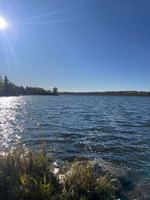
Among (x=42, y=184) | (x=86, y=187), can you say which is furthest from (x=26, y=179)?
(x=86, y=187)

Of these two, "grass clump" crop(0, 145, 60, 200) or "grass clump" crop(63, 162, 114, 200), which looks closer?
"grass clump" crop(0, 145, 60, 200)

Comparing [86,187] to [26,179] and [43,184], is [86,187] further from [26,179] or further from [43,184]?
[26,179]

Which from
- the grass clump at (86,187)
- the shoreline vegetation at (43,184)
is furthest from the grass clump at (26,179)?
the grass clump at (86,187)

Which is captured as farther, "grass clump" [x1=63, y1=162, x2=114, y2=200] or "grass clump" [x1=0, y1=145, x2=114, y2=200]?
"grass clump" [x1=63, y1=162, x2=114, y2=200]

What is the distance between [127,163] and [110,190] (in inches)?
175

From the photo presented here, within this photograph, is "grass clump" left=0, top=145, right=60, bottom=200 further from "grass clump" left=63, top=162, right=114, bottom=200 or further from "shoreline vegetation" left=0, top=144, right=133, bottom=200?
"grass clump" left=63, top=162, right=114, bottom=200

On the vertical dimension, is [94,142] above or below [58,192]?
below

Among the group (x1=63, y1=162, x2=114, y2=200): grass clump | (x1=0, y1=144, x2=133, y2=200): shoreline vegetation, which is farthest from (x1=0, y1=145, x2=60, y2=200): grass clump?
(x1=63, y1=162, x2=114, y2=200): grass clump

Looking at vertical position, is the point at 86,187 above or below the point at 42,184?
below

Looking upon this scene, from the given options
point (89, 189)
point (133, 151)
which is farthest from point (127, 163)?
point (89, 189)

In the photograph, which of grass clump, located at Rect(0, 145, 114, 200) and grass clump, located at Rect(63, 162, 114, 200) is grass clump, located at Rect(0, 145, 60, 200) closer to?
grass clump, located at Rect(0, 145, 114, 200)

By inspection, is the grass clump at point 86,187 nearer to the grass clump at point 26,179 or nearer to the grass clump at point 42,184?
the grass clump at point 42,184

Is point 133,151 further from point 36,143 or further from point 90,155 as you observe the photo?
point 36,143

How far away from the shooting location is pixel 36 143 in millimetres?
11359
